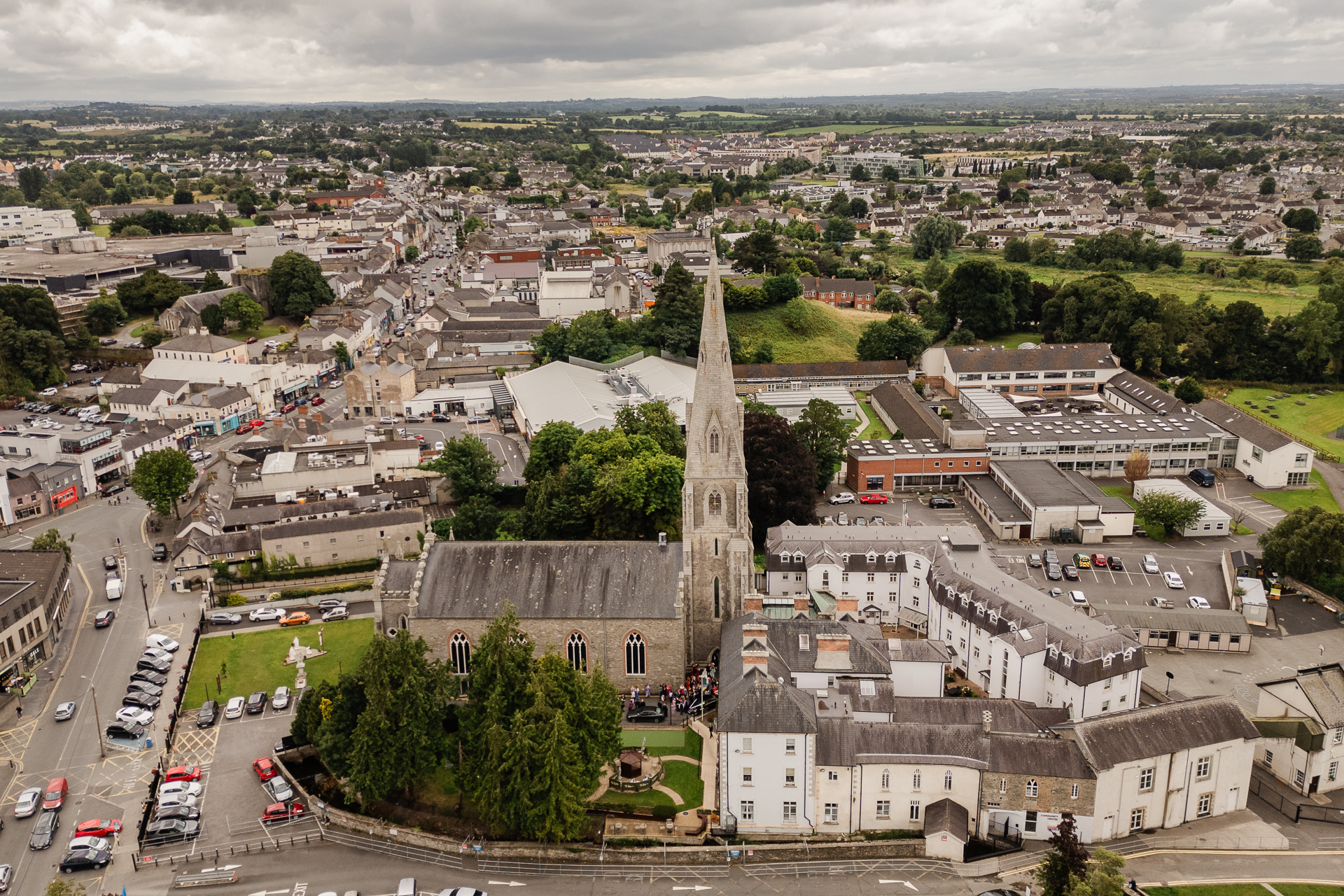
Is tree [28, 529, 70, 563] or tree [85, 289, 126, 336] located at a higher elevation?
tree [85, 289, 126, 336]

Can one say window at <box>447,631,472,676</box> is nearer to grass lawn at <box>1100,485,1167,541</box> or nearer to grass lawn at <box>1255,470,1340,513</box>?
grass lawn at <box>1100,485,1167,541</box>

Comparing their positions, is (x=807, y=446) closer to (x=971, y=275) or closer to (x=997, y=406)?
(x=997, y=406)

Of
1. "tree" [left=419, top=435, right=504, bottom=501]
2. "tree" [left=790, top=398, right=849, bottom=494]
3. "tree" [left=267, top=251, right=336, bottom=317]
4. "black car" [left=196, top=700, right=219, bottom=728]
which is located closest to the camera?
"black car" [left=196, top=700, right=219, bottom=728]

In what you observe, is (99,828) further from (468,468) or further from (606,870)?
(468,468)

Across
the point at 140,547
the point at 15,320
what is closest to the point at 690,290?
the point at 140,547

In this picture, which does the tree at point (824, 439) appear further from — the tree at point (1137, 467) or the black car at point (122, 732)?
the black car at point (122, 732)

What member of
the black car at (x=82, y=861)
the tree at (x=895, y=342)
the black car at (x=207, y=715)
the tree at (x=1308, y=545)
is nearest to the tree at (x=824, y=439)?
the tree at (x=1308, y=545)

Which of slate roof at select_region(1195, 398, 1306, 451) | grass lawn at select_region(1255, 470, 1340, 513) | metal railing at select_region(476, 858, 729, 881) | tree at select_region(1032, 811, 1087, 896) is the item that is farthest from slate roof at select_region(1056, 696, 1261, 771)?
slate roof at select_region(1195, 398, 1306, 451)
